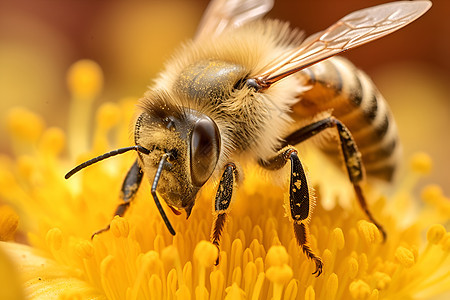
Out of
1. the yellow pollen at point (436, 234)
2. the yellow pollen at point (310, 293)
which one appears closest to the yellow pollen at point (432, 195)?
the yellow pollen at point (436, 234)

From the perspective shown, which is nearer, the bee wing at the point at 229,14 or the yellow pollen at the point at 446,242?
the yellow pollen at the point at 446,242

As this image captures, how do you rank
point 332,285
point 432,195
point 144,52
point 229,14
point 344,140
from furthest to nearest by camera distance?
1. point 144,52
2. point 229,14
3. point 432,195
4. point 344,140
5. point 332,285

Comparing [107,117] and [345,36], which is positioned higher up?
[345,36]

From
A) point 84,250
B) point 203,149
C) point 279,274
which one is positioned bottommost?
point 279,274

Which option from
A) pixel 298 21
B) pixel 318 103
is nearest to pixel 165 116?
pixel 318 103

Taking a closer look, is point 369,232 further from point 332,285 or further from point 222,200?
point 222,200

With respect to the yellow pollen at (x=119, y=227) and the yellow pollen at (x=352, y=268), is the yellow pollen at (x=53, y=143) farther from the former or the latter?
the yellow pollen at (x=352, y=268)

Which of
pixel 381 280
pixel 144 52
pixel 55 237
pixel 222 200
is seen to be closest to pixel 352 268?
pixel 381 280
